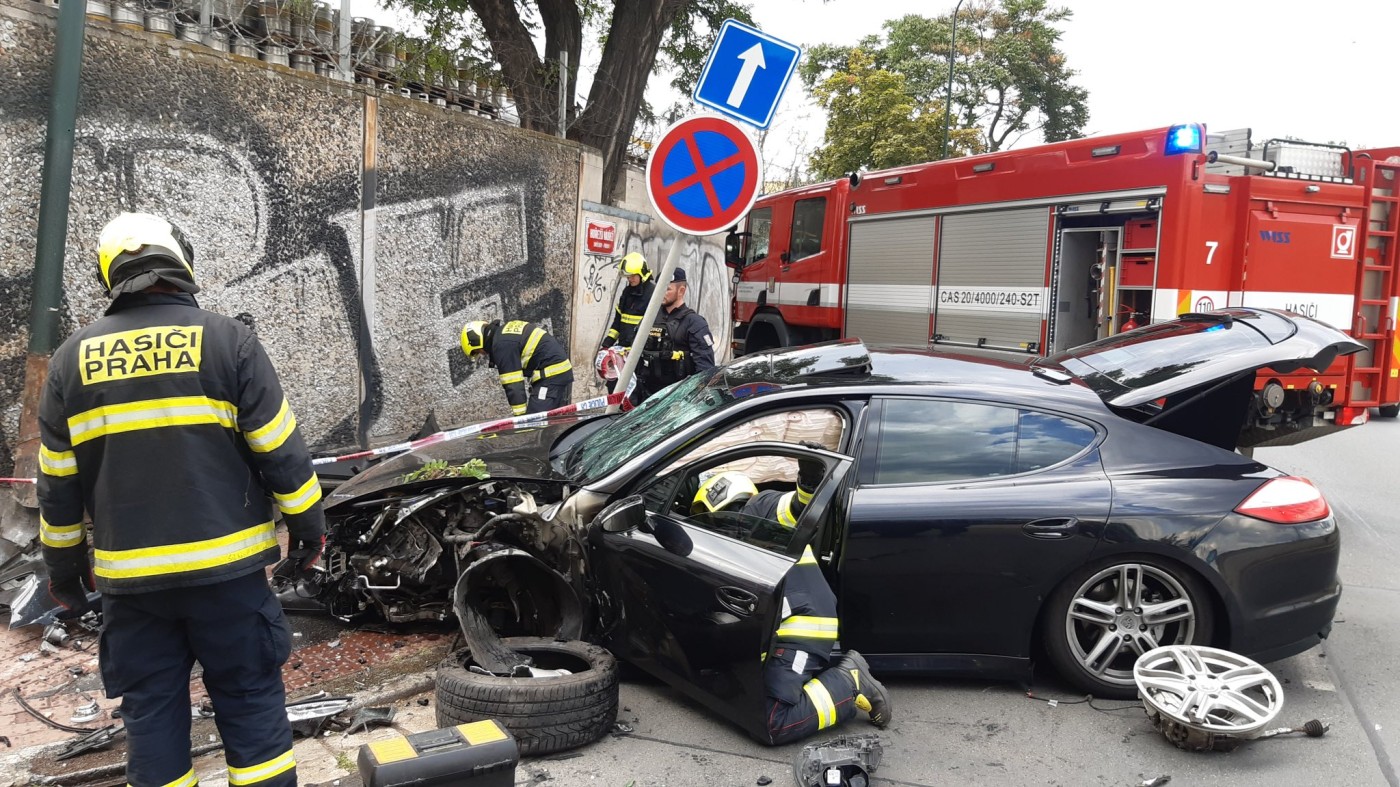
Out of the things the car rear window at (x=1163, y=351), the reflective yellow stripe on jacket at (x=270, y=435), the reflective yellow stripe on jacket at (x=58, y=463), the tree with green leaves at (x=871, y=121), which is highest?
the tree with green leaves at (x=871, y=121)

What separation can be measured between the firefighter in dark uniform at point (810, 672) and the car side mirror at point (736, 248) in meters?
9.93

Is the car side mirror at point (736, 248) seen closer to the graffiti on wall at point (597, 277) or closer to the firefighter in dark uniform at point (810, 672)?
the graffiti on wall at point (597, 277)

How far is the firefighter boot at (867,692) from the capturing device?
12.0 feet

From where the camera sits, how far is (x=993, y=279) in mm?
9305

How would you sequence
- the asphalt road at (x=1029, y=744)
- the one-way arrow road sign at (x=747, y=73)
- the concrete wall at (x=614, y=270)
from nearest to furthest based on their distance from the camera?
1. the asphalt road at (x=1029, y=744)
2. the one-way arrow road sign at (x=747, y=73)
3. the concrete wall at (x=614, y=270)

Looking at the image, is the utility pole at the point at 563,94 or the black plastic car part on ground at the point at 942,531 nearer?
the black plastic car part on ground at the point at 942,531

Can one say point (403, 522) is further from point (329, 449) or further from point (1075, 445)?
point (329, 449)

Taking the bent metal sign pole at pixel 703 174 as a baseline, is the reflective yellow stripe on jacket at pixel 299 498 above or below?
below

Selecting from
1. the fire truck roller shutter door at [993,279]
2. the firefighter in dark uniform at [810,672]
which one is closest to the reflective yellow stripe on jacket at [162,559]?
the firefighter in dark uniform at [810,672]

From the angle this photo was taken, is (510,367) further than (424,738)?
Yes

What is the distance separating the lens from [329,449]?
764 cm

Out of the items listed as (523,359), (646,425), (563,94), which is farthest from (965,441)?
(563,94)

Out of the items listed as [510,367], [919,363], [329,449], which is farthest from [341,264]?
[919,363]

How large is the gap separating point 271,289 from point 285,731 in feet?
16.2
